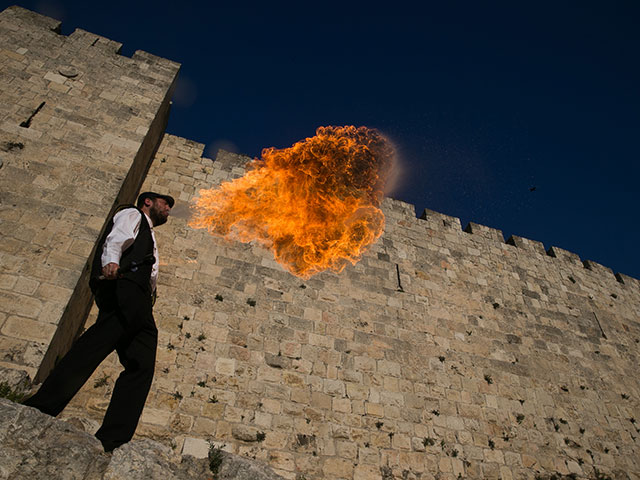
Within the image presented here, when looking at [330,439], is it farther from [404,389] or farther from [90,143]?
[90,143]

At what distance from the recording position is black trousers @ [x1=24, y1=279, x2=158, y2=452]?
3.15 meters

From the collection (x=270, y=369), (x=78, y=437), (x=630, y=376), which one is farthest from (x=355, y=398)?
(x=630, y=376)

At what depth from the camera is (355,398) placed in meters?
6.84

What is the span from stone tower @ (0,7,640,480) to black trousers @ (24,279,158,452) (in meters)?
1.67

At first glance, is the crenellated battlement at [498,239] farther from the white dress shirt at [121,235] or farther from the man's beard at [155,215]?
the white dress shirt at [121,235]

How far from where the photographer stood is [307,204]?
8898 millimetres

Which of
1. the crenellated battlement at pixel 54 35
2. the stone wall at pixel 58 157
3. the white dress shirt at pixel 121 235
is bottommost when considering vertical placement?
the stone wall at pixel 58 157

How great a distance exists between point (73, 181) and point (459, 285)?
26.3 ft

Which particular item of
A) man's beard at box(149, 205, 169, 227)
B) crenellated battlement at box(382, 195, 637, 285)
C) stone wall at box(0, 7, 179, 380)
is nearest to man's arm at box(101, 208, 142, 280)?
man's beard at box(149, 205, 169, 227)

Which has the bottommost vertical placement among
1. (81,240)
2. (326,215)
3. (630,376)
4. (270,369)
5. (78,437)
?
(630,376)

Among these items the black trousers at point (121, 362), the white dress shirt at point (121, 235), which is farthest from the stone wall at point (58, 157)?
the white dress shirt at point (121, 235)

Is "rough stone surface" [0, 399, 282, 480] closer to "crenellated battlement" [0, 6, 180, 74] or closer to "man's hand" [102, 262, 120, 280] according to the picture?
"man's hand" [102, 262, 120, 280]

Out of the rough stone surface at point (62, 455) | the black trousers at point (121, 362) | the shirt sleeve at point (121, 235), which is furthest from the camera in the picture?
the shirt sleeve at point (121, 235)

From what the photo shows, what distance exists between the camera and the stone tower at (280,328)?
5.58m
